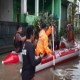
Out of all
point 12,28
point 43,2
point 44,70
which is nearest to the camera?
point 44,70

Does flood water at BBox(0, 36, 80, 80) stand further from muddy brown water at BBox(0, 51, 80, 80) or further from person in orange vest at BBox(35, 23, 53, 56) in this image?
person in orange vest at BBox(35, 23, 53, 56)

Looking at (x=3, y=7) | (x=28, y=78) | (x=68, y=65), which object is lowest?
(x=68, y=65)

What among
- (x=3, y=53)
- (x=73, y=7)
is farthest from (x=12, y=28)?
(x=73, y=7)

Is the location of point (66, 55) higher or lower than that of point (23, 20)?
lower

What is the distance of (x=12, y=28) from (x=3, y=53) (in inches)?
93.3

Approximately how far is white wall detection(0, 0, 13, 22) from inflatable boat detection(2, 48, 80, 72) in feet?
Answer: 31.0

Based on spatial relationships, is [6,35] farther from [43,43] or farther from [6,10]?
[43,43]

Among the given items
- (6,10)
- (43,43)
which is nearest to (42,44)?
(43,43)

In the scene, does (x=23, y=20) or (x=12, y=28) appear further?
(x=23, y=20)

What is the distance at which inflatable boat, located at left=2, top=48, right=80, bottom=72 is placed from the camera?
11863mm

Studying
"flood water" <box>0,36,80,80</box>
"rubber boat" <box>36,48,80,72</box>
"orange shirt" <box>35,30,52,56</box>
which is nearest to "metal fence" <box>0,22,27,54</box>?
"rubber boat" <box>36,48,80,72</box>

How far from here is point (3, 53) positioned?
57.1ft

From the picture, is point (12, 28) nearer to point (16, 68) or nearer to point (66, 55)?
point (66, 55)

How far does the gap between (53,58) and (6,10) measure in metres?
12.7
